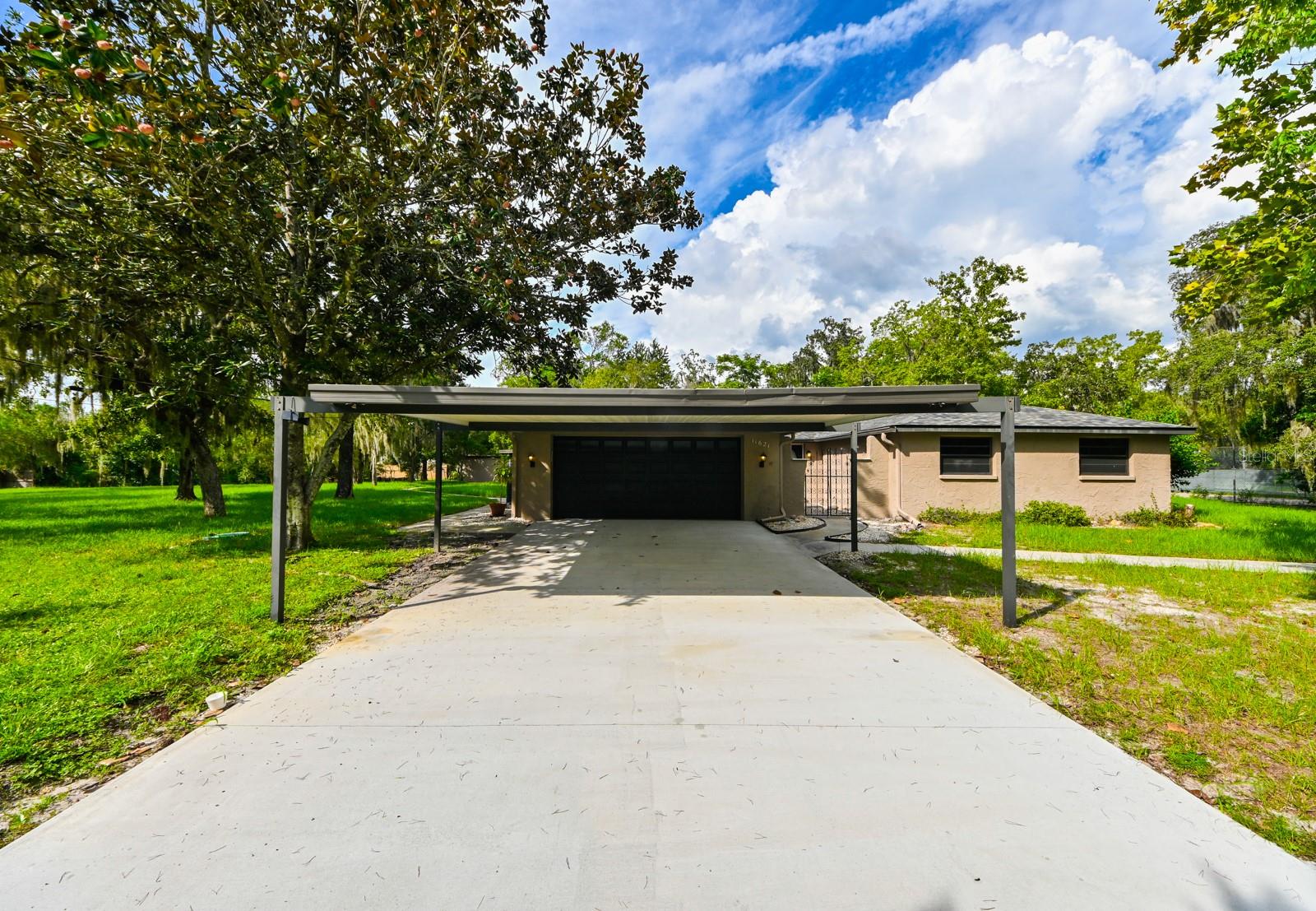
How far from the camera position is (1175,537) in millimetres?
10234

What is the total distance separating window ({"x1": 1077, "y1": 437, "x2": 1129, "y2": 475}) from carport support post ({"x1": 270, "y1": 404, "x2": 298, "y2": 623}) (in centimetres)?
1689

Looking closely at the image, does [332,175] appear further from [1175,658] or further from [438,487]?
[1175,658]

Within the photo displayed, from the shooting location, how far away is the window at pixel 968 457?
13.2m

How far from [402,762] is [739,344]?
29748 millimetres

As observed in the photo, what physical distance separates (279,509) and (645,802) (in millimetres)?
4812

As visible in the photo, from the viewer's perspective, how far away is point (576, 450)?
13.5 m

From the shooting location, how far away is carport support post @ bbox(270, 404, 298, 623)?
16.3ft

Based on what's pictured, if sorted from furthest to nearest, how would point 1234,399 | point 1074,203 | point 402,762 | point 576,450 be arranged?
point 1234,399, point 576,450, point 1074,203, point 402,762

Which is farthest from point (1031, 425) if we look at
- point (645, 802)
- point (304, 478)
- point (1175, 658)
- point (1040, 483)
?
point (304, 478)

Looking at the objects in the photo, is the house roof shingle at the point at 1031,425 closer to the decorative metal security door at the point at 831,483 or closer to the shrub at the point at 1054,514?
the shrub at the point at 1054,514

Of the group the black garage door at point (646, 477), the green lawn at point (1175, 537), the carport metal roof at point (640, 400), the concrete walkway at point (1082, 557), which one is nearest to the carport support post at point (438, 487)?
the carport metal roof at point (640, 400)

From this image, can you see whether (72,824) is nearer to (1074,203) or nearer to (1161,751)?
(1161,751)

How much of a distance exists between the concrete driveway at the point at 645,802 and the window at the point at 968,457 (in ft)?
34.8

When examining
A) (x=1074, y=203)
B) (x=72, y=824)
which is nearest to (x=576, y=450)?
(x=72, y=824)
